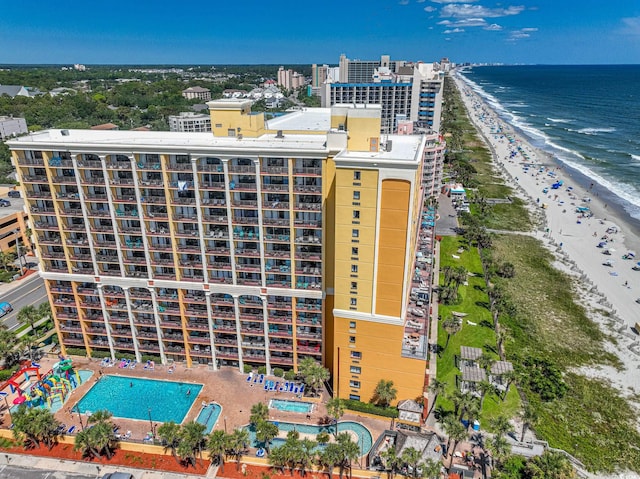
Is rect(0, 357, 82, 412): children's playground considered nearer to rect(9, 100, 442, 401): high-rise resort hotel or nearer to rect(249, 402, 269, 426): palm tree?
rect(9, 100, 442, 401): high-rise resort hotel

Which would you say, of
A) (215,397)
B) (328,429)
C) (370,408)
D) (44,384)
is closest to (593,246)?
(370,408)

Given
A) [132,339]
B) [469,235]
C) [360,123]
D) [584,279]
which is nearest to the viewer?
[360,123]

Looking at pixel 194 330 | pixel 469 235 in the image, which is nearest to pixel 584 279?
pixel 469 235

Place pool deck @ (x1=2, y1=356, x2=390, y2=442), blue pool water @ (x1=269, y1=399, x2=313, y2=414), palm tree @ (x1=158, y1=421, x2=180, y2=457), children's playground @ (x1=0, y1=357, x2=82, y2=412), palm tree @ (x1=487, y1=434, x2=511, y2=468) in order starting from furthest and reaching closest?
children's playground @ (x1=0, y1=357, x2=82, y2=412) < blue pool water @ (x1=269, y1=399, x2=313, y2=414) < pool deck @ (x1=2, y1=356, x2=390, y2=442) < palm tree @ (x1=158, y1=421, x2=180, y2=457) < palm tree @ (x1=487, y1=434, x2=511, y2=468)

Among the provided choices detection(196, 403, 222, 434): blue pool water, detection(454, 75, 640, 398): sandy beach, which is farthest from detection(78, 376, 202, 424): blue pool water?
detection(454, 75, 640, 398): sandy beach

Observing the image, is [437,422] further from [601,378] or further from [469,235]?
[469,235]

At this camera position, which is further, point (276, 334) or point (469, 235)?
point (469, 235)

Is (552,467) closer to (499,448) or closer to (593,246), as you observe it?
(499,448)
